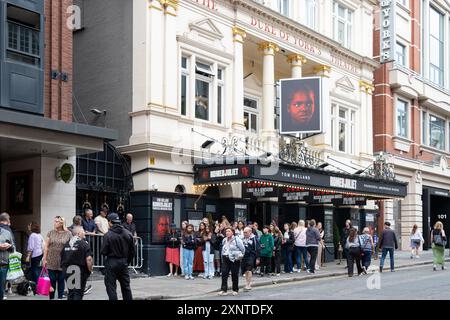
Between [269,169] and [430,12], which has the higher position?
[430,12]

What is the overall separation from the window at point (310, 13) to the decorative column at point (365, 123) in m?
4.42

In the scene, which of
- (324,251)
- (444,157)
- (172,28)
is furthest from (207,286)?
(444,157)

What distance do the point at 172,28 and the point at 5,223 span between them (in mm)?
10528

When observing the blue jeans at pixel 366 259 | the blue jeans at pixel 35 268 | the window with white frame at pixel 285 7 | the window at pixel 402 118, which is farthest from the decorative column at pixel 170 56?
the window at pixel 402 118

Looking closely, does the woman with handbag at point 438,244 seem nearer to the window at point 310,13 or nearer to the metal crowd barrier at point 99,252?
the metal crowd barrier at point 99,252

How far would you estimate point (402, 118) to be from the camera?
3753 cm

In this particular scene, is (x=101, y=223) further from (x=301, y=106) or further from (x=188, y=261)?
(x=301, y=106)

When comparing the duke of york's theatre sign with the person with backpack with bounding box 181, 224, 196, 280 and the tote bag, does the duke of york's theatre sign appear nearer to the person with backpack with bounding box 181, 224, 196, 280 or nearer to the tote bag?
the person with backpack with bounding box 181, 224, 196, 280

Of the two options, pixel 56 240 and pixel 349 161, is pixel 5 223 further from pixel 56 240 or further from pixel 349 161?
pixel 349 161

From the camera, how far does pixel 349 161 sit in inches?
1259

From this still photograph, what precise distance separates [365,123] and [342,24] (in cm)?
470

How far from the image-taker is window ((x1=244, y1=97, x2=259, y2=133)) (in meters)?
28.8

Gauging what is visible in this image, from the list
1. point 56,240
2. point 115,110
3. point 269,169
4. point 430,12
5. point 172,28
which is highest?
point 430,12

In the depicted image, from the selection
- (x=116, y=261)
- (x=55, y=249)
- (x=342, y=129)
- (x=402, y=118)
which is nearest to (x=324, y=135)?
(x=342, y=129)
